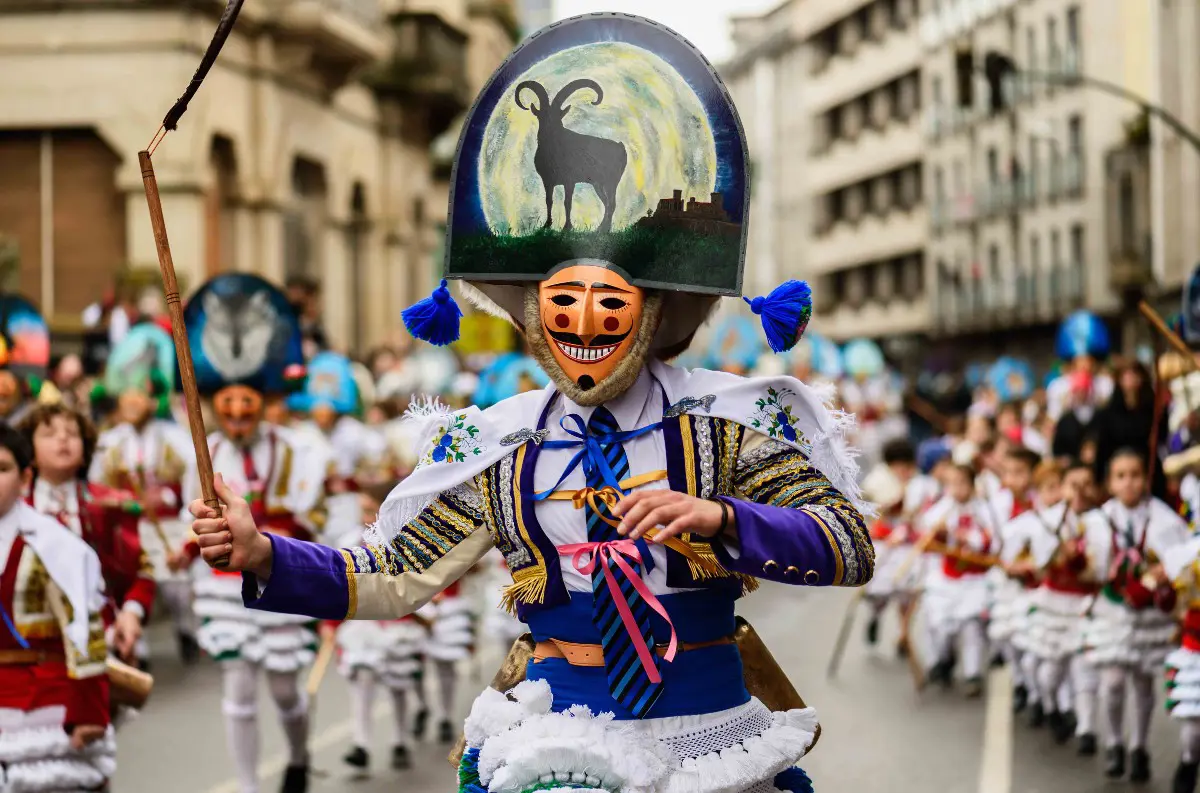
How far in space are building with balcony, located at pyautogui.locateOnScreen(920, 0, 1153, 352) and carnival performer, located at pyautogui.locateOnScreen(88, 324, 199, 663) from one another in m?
36.9

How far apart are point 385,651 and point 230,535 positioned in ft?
22.5

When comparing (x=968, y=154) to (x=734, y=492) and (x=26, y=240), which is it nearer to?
(x=26, y=240)

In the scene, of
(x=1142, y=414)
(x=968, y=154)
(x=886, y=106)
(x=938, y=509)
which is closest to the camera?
(x=1142, y=414)

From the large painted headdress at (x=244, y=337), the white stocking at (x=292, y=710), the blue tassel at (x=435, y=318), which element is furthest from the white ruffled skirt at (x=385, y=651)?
the blue tassel at (x=435, y=318)

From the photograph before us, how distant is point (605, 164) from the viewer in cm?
521

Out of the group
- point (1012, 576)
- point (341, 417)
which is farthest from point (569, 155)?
point (341, 417)

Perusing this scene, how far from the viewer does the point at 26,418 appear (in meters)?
8.89

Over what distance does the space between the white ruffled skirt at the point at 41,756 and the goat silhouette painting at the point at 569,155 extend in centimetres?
326

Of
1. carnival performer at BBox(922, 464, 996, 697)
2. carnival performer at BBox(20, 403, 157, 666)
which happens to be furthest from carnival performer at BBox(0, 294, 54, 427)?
carnival performer at BBox(922, 464, 996, 697)

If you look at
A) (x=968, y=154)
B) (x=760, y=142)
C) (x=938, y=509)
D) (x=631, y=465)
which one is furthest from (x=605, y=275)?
(x=760, y=142)

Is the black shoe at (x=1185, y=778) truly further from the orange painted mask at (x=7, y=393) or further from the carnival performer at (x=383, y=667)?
the orange painted mask at (x=7, y=393)

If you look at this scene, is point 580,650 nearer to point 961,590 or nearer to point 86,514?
point 86,514

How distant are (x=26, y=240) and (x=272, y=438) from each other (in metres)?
15.8

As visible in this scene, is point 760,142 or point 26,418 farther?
point 760,142
